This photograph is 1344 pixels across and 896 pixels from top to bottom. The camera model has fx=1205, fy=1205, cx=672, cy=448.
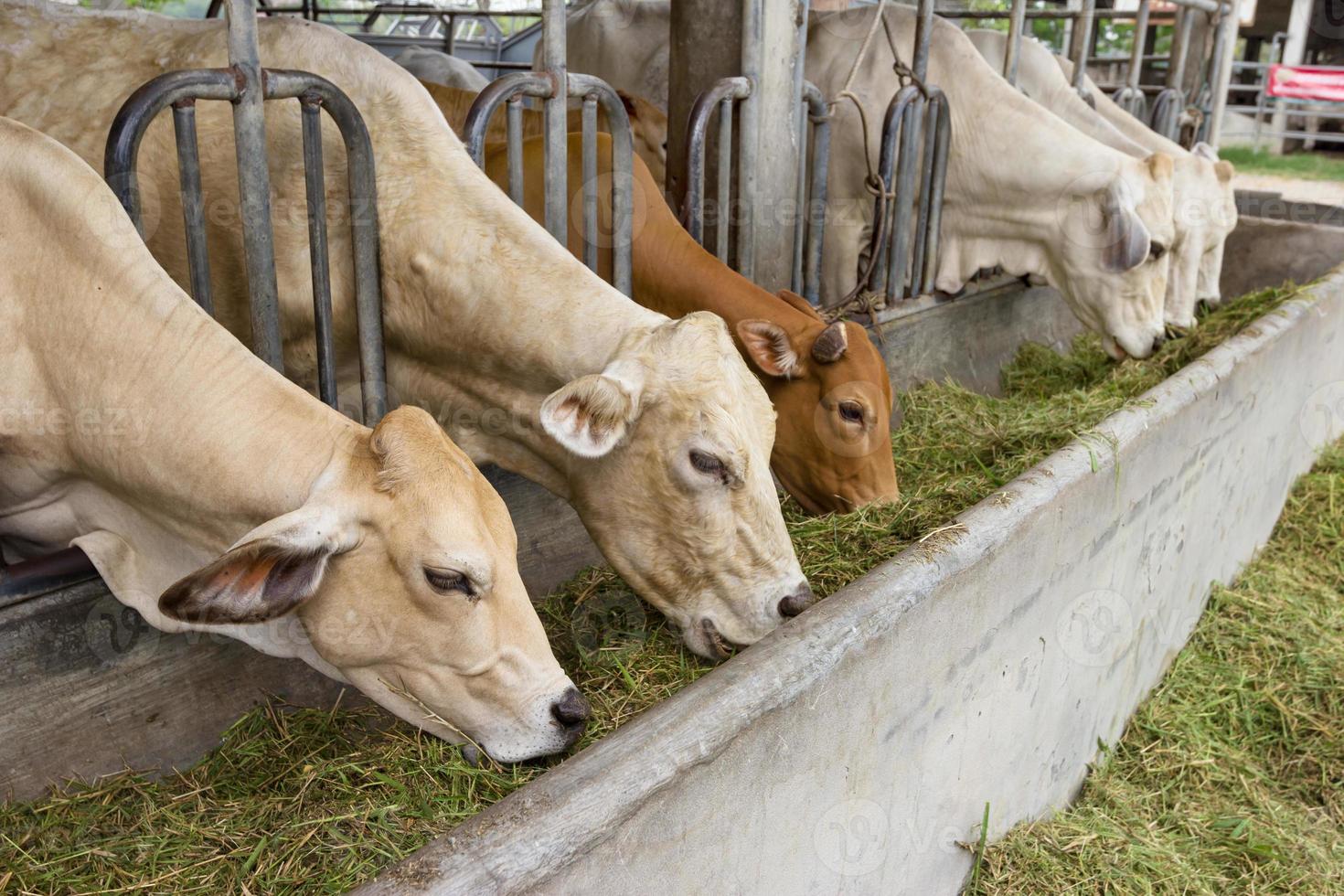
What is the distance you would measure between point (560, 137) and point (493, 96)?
0.25 metres

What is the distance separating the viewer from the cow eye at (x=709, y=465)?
2.84 metres

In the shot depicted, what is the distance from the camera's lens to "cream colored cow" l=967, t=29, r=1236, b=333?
21.5ft

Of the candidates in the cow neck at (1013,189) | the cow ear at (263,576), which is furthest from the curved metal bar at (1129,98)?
the cow ear at (263,576)

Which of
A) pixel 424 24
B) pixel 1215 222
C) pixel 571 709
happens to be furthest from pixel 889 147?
pixel 424 24

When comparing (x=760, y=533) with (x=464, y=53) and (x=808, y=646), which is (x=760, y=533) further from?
(x=464, y=53)

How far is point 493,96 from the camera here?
3.56 meters

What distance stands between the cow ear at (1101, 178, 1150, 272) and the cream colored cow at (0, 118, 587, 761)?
4409 millimetres

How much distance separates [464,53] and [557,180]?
11.2 meters

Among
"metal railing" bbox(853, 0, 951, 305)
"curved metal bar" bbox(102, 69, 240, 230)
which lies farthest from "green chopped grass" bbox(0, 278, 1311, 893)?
"metal railing" bbox(853, 0, 951, 305)

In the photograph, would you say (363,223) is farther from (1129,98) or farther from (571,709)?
(1129,98)

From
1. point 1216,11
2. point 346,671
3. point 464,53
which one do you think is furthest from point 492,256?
point 464,53

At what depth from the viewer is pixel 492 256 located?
10.3 ft

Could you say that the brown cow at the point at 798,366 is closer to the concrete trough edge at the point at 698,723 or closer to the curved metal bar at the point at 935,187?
the concrete trough edge at the point at 698,723

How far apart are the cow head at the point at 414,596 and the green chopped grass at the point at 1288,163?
18946mm
